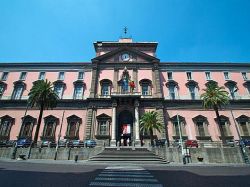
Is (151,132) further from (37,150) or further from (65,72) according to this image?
(65,72)

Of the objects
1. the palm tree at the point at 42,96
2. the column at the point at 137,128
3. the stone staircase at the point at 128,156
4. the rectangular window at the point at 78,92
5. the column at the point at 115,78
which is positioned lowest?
the stone staircase at the point at 128,156

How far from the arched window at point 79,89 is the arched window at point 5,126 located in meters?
12.9

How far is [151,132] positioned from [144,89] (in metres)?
10.3

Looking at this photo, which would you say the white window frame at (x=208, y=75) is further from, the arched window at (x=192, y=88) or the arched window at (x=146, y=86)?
the arched window at (x=146, y=86)

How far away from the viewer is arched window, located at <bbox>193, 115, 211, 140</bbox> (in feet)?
95.2

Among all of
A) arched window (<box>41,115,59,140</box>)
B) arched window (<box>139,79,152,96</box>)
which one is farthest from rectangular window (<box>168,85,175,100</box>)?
arched window (<box>41,115,59,140</box>)

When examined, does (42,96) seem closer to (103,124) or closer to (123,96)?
(103,124)

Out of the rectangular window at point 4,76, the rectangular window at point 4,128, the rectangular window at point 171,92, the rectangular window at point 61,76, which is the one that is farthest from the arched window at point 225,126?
the rectangular window at point 4,76

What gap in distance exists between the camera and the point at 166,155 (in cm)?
2189

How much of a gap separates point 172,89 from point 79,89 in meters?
20.1

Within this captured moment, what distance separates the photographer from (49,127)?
30.4 metres

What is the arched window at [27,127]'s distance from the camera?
29.7 metres

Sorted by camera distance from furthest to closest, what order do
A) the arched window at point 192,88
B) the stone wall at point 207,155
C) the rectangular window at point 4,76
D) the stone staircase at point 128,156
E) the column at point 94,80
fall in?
the rectangular window at point 4,76
the arched window at point 192,88
the column at point 94,80
the stone wall at point 207,155
the stone staircase at point 128,156

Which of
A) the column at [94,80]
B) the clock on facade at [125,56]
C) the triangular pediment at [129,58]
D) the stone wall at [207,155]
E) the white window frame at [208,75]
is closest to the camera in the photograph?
the stone wall at [207,155]
